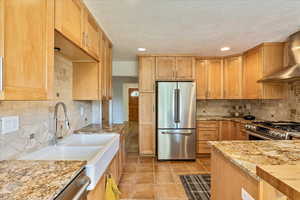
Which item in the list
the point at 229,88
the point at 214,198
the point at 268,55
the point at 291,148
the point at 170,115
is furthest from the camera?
the point at 229,88

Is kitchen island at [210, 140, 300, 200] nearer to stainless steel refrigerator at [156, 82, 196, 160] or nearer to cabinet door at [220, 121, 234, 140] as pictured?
stainless steel refrigerator at [156, 82, 196, 160]

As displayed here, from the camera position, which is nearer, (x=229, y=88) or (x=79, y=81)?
(x=79, y=81)

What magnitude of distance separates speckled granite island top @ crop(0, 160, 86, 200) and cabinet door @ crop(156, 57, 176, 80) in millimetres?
3032

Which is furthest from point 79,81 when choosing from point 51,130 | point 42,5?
point 42,5

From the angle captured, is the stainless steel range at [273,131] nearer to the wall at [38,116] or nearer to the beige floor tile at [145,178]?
the beige floor tile at [145,178]

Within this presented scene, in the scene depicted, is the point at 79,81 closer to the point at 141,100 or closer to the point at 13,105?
the point at 13,105

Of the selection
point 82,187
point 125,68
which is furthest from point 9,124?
point 125,68

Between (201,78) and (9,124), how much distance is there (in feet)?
12.5

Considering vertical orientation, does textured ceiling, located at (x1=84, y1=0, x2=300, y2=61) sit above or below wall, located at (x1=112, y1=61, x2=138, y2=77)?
above

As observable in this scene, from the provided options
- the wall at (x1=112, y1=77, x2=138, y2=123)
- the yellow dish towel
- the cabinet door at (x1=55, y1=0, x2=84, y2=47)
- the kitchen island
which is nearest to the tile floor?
the yellow dish towel

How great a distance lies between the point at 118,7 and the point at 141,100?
2.35 meters

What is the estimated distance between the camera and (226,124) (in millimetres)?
3994

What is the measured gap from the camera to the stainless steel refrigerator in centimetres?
378

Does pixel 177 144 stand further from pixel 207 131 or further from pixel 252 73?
pixel 252 73
